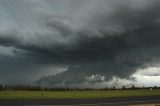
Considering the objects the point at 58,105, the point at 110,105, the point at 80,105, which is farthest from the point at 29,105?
the point at 110,105

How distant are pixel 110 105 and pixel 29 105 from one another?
1038cm

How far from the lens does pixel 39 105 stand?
36000mm

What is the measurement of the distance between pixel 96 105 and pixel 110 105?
5.99 ft

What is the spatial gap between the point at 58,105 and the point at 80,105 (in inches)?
113

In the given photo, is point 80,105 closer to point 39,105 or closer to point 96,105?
point 96,105

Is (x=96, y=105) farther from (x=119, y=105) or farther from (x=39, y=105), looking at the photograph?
(x=39, y=105)

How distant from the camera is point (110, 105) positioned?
3691cm

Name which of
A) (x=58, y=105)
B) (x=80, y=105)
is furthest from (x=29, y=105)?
(x=80, y=105)

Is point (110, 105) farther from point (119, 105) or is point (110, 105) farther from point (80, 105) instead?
point (80, 105)

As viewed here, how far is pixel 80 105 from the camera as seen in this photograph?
36594 mm

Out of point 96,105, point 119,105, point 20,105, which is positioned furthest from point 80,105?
point 20,105

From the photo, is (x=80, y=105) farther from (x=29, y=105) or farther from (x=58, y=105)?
(x=29, y=105)

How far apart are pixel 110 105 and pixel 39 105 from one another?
9119 mm

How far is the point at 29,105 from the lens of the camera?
118ft
